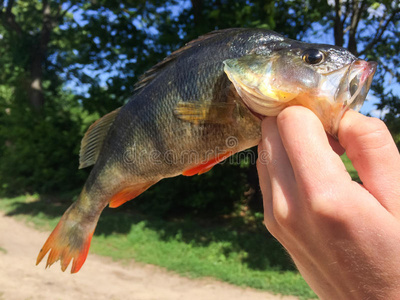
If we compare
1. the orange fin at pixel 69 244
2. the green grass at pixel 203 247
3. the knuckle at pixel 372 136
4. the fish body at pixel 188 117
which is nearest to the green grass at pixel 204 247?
the green grass at pixel 203 247

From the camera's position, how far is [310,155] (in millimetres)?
1057

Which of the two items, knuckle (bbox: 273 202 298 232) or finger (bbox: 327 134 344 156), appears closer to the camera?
knuckle (bbox: 273 202 298 232)

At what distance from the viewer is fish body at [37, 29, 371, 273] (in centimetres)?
147

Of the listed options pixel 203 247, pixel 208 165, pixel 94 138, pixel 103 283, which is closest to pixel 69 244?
pixel 94 138

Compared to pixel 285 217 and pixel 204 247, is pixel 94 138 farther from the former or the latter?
pixel 204 247

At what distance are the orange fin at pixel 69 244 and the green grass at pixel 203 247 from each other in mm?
4581

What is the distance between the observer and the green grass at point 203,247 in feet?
20.7

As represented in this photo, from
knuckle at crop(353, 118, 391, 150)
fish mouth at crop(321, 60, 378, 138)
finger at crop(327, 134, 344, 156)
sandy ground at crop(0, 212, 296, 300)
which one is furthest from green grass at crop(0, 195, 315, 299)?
knuckle at crop(353, 118, 391, 150)

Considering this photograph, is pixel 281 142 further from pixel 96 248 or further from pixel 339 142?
pixel 96 248

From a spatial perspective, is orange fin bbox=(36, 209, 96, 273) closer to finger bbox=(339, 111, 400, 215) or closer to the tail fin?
the tail fin

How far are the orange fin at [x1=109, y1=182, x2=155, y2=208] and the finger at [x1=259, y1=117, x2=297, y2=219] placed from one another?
0.97 m

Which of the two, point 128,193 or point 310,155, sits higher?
point 310,155

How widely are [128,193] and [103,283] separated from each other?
4.91 metres

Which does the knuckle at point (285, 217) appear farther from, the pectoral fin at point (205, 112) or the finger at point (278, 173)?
the pectoral fin at point (205, 112)
